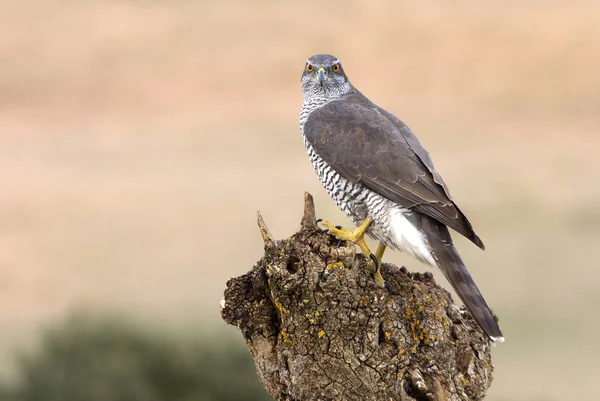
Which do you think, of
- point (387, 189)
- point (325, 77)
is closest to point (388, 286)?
point (387, 189)

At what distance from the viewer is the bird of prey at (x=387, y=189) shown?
5.71 meters

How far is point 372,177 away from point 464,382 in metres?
1.67

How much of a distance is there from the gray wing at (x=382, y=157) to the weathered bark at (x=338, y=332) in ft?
2.04

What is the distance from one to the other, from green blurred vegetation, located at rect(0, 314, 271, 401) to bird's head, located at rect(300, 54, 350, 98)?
347 centimetres

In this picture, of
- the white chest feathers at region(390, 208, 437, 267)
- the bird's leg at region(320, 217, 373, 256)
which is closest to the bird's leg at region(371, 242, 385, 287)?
the bird's leg at region(320, 217, 373, 256)

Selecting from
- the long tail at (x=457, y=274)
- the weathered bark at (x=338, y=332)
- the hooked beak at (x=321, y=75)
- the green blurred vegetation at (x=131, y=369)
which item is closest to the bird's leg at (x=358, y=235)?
the weathered bark at (x=338, y=332)

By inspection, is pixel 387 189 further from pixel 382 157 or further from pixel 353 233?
pixel 353 233

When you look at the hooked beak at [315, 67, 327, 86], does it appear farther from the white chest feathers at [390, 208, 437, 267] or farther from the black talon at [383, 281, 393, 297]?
the black talon at [383, 281, 393, 297]

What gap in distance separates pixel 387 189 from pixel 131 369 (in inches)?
179

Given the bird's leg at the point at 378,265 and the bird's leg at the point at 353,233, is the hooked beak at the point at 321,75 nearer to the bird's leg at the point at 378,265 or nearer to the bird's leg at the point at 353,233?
the bird's leg at the point at 353,233

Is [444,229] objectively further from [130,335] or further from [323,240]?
[130,335]

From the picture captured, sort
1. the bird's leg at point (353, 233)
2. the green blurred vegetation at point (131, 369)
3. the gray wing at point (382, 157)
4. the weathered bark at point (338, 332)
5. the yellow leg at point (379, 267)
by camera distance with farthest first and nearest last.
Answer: the green blurred vegetation at point (131, 369) < the bird's leg at point (353, 233) < the gray wing at point (382, 157) < the yellow leg at point (379, 267) < the weathered bark at point (338, 332)

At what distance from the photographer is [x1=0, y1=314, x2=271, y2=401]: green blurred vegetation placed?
900 centimetres

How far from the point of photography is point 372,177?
20.0 feet
